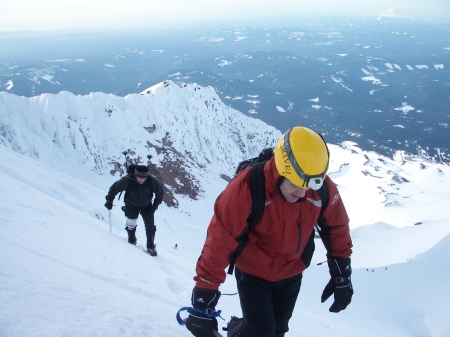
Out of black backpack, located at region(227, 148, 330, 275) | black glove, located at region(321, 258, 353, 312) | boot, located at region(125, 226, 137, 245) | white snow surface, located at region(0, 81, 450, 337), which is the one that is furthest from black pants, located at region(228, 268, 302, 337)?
boot, located at region(125, 226, 137, 245)

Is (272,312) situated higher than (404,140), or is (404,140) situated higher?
(272,312)

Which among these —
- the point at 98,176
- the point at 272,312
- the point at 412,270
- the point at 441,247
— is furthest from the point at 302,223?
the point at 98,176

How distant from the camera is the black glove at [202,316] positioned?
3150 millimetres

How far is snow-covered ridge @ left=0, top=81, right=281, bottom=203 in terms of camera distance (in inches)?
1441

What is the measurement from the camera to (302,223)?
351 centimetres

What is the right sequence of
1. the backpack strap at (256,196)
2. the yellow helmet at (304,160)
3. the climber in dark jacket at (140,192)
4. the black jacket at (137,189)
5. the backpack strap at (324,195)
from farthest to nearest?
the black jacket at (137,189) → the climber in dark jacket at (140,192) → the backpack strap at (324,195) → the backpack strap at (256,196) → the yellow helmet at (304,160)

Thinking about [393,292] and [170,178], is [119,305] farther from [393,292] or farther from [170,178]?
[170,178]

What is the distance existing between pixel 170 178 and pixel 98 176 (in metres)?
10.1

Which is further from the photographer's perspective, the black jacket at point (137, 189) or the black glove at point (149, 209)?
the black glove at point (149, 209)

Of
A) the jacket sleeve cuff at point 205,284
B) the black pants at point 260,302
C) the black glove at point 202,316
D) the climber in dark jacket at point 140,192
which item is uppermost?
the jacket sleeve cuff at point 205,284

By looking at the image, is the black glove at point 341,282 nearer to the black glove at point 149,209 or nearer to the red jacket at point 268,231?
→ the red jacket at point 268,231

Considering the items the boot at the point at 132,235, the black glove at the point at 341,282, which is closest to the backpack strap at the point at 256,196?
the black glove at the point at 341,282

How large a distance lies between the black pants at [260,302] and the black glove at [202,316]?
0.58 m

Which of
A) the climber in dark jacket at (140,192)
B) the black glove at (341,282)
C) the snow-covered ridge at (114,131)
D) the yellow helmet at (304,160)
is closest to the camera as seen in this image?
the yellow helmet at (304,160)
